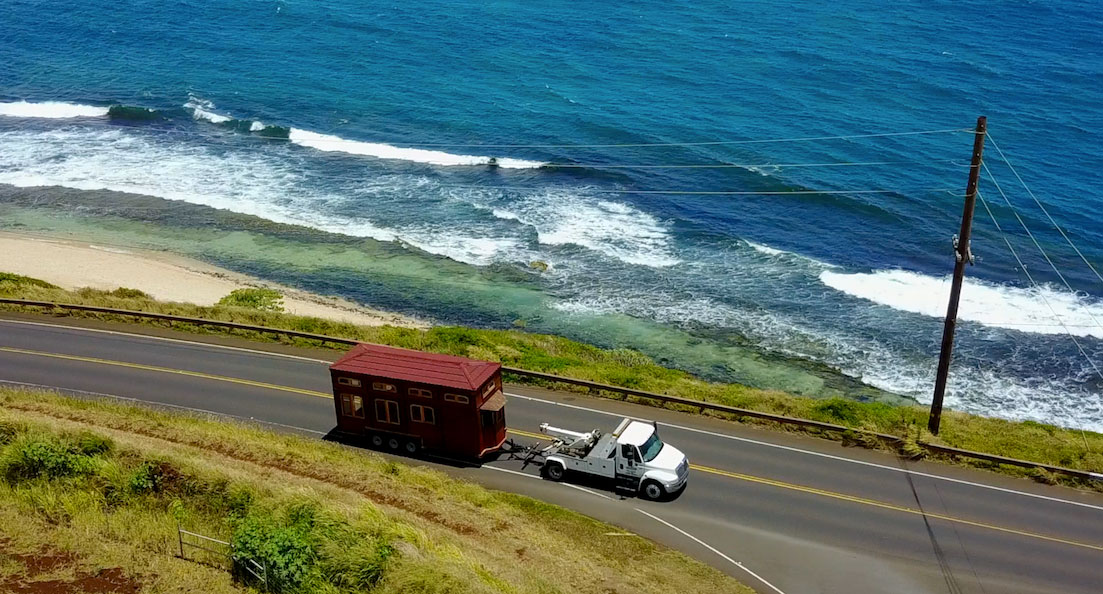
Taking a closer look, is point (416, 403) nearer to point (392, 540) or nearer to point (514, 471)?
point (514, 471)

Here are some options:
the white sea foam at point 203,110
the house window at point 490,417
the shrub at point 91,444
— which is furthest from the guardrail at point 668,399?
the white sea foam at point 203,110

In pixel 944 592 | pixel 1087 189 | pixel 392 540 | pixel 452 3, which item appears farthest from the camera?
pixel 452 3

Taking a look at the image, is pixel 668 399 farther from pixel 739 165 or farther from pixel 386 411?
pixel 739 165

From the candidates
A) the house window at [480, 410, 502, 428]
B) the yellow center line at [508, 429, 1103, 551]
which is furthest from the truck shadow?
the yellow center line at [508, 429, 1103, 551]

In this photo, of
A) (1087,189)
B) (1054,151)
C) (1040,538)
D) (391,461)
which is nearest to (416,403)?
(391,461)

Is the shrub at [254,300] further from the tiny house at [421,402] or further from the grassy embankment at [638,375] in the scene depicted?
the tiny house at [421,402]

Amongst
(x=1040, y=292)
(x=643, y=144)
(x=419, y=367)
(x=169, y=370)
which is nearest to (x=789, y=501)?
(x=419, y=367)
